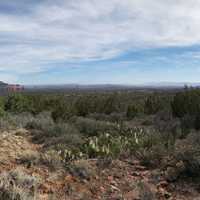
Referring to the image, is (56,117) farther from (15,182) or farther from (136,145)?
(15,182)

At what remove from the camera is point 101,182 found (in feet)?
22.6

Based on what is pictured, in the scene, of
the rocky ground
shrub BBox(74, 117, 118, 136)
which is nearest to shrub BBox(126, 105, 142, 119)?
shrub BBox(74, 117, 118, 136)

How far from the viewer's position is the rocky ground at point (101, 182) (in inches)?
243

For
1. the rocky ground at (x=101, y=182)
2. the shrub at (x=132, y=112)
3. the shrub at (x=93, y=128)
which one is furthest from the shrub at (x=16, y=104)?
the rocky ground at (x=101, y=182)

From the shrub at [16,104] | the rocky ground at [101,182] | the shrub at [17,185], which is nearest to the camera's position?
the shrub at [17,185]

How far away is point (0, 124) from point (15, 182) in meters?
7.91

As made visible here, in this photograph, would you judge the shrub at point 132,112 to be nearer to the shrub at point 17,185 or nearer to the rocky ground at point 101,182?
the rocky ground at point 101,182

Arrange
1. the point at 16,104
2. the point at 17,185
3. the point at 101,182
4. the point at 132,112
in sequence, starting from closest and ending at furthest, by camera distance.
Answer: the point at 17,185 < the point at 101,182 < the point at 132,112 < the point at 16,104

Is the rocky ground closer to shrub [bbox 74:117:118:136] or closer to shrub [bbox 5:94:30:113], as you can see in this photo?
shrub [bbox 74:117:118:136]

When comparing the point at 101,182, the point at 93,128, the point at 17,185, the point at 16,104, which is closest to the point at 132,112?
the point at 16,104

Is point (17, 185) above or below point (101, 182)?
above

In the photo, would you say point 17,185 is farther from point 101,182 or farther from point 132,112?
point 132,112

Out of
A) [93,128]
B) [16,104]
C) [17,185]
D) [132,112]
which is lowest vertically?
[132,112]

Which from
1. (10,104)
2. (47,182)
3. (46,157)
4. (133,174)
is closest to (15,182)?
(47,182)
